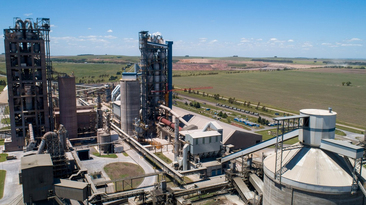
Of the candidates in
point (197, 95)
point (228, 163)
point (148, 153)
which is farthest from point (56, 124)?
point (197, 95)

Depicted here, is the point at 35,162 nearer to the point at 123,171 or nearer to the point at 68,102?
the point at 123,171

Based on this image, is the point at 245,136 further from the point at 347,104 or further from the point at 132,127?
the point at 347,104

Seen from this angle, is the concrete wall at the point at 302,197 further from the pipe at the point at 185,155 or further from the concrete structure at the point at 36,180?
the concrete structure at the point at 36,180

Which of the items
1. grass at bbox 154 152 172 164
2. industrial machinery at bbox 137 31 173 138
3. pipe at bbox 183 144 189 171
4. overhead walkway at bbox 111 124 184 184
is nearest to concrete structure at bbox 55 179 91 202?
overhead walkway at bbox 111 124 184 184

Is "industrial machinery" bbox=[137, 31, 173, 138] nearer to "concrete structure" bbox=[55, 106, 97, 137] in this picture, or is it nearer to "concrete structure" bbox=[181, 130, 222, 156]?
"concrete structure" bbox=[55, 106, 97, 137]

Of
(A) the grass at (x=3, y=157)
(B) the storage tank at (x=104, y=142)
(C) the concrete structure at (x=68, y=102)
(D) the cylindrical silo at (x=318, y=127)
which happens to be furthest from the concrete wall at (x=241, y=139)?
(A) the grass at (x=3, y=157)

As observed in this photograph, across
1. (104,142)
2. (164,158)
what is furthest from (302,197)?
(104,142)
